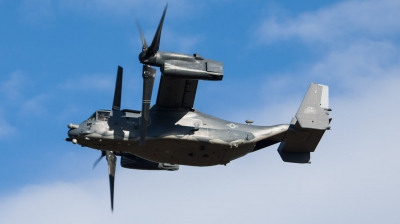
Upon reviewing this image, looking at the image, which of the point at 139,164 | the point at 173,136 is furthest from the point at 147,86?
the point at 139,164

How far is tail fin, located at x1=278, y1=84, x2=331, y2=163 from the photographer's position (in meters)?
44.2

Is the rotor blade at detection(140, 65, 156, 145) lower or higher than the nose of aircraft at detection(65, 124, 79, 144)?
higher

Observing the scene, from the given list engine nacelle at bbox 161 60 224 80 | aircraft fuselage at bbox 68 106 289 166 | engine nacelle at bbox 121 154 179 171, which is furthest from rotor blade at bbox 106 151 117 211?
engine nacelle at bbox 161 60 224 80

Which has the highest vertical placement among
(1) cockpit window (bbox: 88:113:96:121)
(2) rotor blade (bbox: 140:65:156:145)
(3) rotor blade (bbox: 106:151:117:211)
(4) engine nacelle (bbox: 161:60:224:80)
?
(4) engine nacelle (bbox: 161:60:224:80)

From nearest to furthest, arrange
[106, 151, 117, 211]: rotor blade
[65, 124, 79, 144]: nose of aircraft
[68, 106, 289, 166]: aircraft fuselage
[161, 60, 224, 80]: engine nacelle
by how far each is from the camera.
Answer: [161, 60, 224, 80]: engine nacelle
[65, 124, 79, 144]: nose of aircraft
[68, 106, 289, 166]: aircraft fuselage
[106, 151, 117, 211]: rotor blade

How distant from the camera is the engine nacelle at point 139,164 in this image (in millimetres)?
46594

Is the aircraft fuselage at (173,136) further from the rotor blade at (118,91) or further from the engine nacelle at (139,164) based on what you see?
the engine nacelle at (139,164)

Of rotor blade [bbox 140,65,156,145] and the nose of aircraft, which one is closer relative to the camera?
rotor blade [bbox 140,65,156,145]

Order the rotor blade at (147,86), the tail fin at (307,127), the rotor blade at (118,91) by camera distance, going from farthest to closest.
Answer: the tail fin at (307,127), the rotor blade at (118,91), the rotor blade at (147,86)

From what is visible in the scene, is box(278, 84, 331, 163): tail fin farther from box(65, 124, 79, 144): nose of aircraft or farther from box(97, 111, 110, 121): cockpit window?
box(65, 124, 79, 144): nose of aircraft

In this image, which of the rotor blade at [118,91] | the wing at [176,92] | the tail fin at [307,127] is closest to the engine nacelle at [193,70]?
the wing at [176,92]

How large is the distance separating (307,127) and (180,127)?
6565mm

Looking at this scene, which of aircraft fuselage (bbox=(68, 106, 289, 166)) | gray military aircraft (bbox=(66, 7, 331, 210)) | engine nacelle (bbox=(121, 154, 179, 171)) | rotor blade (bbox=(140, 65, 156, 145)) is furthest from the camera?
engine nacelle (bbox=(121, 154, 179, 171))

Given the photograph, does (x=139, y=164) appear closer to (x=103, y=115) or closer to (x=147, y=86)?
(x=103, y=115)
